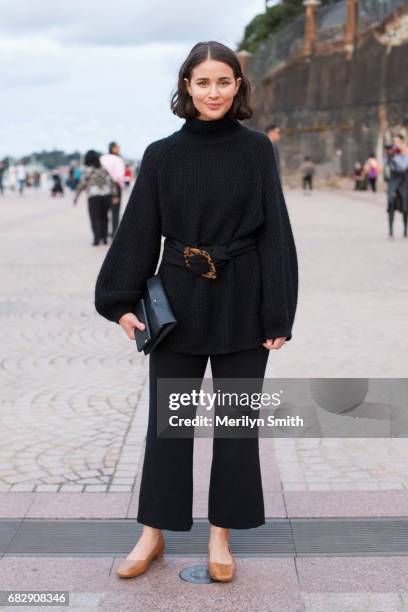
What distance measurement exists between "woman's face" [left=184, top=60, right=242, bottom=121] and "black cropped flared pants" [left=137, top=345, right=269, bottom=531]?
856 mm

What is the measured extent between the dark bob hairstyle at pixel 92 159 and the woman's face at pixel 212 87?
1358 centimetres

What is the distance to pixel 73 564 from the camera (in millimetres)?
3877

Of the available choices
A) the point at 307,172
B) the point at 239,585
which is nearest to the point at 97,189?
the point at 239,585

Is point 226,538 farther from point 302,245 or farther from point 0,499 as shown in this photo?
point 302,245

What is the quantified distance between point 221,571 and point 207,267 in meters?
1.10

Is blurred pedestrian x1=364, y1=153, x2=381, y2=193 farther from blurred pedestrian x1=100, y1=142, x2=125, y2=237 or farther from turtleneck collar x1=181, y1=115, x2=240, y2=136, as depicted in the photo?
turtleneck collar x1=181, y1=115, x2=240, y2=136

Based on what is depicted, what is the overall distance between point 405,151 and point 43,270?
667 cm

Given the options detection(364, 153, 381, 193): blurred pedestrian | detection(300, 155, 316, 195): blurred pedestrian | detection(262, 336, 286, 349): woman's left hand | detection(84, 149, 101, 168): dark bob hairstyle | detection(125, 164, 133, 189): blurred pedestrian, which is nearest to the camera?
detection(262, 336, 286, 349): woman's left hand

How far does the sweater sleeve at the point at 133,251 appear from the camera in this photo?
3662 mm

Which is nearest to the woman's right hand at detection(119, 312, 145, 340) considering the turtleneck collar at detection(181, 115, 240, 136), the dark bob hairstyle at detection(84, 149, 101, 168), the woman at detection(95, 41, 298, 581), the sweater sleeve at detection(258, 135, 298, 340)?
the woman at detection(95, 41, 298, 581)

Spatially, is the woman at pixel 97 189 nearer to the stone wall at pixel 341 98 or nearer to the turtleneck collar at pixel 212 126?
the turtleneck collar at pixel 212 126

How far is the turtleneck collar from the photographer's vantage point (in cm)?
360

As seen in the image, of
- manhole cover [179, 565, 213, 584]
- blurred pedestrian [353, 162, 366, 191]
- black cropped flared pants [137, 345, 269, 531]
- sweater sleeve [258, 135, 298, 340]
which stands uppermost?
sweater sleeve [258, 135, 298, 340]

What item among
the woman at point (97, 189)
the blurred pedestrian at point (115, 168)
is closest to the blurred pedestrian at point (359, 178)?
the blurred pedestrian at point (115, 168)
